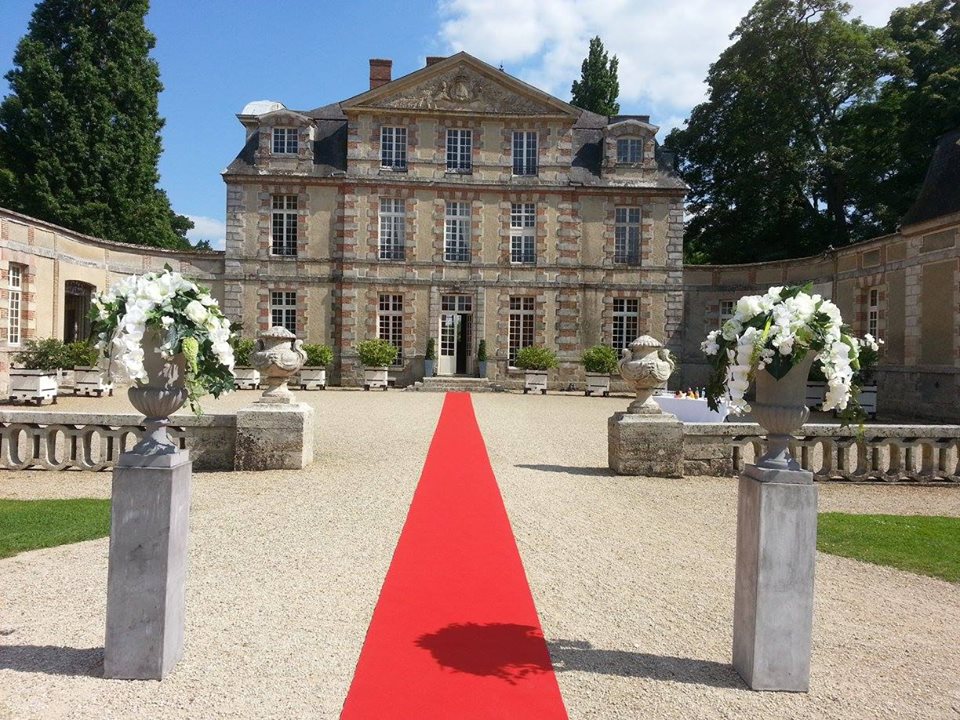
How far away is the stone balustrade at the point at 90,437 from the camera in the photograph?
775 cm

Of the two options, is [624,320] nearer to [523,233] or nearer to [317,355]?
[523,233]

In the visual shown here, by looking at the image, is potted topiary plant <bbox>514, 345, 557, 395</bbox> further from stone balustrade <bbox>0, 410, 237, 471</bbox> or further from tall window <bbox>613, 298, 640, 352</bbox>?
stone balustrade <bbox>0, 410, 237, 471</bbox>

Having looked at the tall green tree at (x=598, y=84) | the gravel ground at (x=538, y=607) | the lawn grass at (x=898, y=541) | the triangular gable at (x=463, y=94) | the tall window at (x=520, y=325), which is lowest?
the lawn grass at (x=898, y=541)

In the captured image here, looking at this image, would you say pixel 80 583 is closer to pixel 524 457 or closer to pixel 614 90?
pixel 524 457

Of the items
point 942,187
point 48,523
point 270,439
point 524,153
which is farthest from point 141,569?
point 524,153

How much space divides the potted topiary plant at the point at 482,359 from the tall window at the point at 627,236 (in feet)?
17.6

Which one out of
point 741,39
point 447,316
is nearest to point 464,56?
point 447,316

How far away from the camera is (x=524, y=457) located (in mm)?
9102

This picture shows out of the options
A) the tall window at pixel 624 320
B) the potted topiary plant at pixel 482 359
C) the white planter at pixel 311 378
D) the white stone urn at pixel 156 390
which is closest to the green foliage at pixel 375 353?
the white planter at pixel 311 378

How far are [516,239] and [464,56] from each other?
609 centimetres

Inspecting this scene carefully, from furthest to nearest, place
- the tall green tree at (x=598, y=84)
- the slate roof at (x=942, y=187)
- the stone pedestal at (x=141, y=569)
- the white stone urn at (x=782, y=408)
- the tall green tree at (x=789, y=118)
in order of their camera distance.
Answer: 1. the tall green tree at (x=598, y=84)
2. the tall green tree at (x=789, y=118)
3. the slate roof at (x=942, y=187)
4. the white stone urn at (x=782, y=408)
5. the stone pedestal at (x=141, y=569)

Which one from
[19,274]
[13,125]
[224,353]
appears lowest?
[224,353]

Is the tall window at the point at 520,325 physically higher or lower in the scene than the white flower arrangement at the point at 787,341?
higher

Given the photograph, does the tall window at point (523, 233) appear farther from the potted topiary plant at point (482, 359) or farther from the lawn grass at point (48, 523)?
the lawn grass at point (48, 523)
